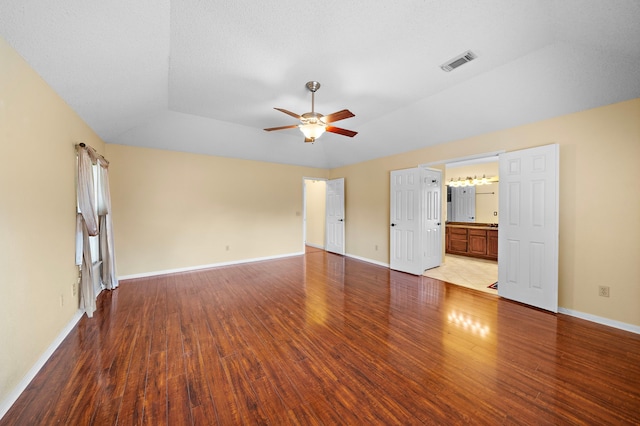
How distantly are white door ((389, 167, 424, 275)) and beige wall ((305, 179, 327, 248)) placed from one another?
9.36 feet

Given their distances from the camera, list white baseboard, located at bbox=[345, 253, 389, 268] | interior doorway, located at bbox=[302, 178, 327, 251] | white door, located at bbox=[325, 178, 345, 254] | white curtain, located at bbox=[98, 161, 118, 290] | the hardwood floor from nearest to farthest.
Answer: the hardwood floor
white curtain, located at bbox=[98, 161, 118, 290]
white baseboard, located at bbox=[345, 253, 389, 268]
white door, located at bbox=[325, 178, 345, 254]
interior doorway, located at bbox=[302, 178, 327, 251]

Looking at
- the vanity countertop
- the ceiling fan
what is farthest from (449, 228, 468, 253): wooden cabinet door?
the ceiling fan

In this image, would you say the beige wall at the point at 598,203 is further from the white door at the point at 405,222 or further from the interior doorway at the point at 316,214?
the interior doorway at the point at 316,214

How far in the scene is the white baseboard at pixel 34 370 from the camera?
156cm

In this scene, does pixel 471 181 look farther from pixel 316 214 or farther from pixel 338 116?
pixel 338 116

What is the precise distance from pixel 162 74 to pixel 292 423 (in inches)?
141

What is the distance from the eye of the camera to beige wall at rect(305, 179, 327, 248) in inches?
301

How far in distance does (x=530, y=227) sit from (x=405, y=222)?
79.2 inches

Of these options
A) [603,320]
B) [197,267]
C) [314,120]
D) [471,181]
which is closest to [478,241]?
[471,181]

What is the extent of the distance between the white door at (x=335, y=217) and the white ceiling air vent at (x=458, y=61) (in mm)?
3949

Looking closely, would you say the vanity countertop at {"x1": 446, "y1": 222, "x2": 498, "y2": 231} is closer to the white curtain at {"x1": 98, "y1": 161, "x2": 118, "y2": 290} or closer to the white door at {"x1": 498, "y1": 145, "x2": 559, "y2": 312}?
the white door at {"x1": 498, "y1": 145, "x2": 559, "y2": 312}

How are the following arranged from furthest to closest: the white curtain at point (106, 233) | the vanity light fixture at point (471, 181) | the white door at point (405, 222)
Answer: the vanity light fixture at point (471, 181)
the white door at point (405, 222)
the white curtain at point (106, 233)

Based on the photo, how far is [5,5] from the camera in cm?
142

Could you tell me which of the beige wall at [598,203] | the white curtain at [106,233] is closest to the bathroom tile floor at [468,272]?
the beige wall at [598,203]
